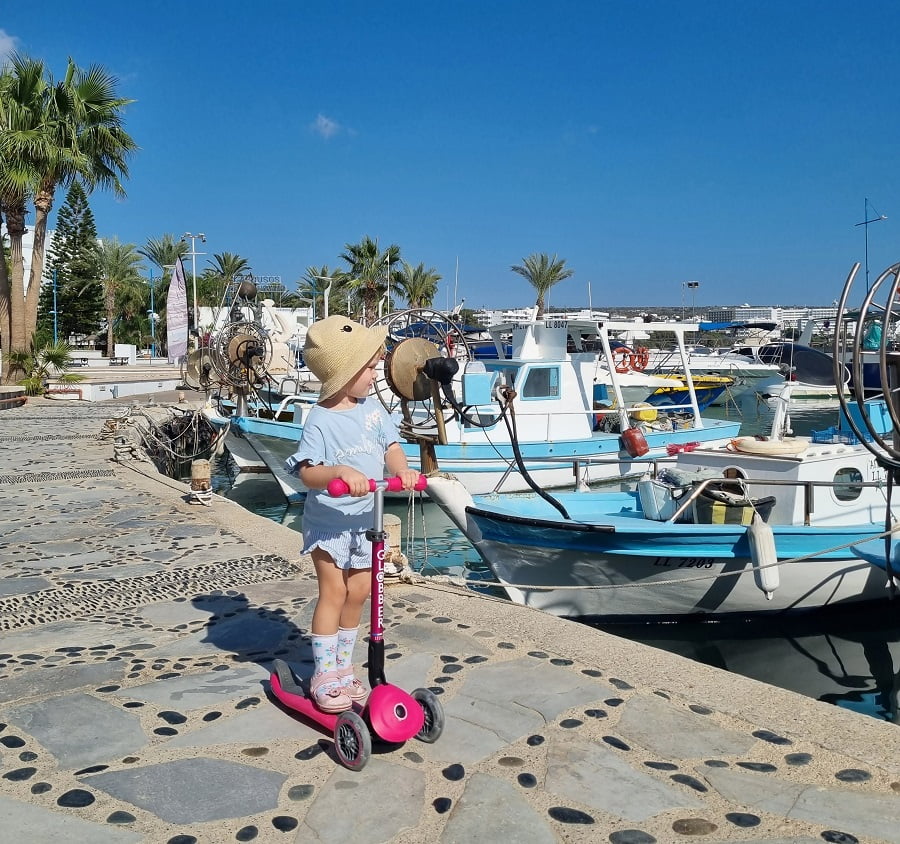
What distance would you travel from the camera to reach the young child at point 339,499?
141 inches

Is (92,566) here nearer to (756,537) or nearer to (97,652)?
(97,652)

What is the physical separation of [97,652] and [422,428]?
400 centimetres

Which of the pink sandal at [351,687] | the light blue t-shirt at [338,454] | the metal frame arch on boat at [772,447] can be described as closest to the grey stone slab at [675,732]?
the pink sandal at [351,687]

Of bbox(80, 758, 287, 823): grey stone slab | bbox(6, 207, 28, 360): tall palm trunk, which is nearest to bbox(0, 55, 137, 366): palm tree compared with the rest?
bbox(6, 207, 28, 360): tall palm trunk

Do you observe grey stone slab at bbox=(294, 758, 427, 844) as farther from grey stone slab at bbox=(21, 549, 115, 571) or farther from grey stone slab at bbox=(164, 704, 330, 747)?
grey stone slab at bbox=(21, 549, 115, 571)

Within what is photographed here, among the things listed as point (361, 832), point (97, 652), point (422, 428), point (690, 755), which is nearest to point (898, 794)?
point (690, 755)

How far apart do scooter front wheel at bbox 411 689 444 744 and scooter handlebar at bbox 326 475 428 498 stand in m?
0.85

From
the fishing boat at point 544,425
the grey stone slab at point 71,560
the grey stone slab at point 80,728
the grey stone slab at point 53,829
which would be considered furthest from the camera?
the fishing boat at point 544,425

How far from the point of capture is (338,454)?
358 cm

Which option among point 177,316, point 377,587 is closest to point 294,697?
point 377,587

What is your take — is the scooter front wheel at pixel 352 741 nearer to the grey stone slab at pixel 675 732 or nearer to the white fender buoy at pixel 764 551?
the grey stone slab at pixel 675 732

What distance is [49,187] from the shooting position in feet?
88.8

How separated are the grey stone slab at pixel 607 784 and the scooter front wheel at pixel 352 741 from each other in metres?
0.70

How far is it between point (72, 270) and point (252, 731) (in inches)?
2239
